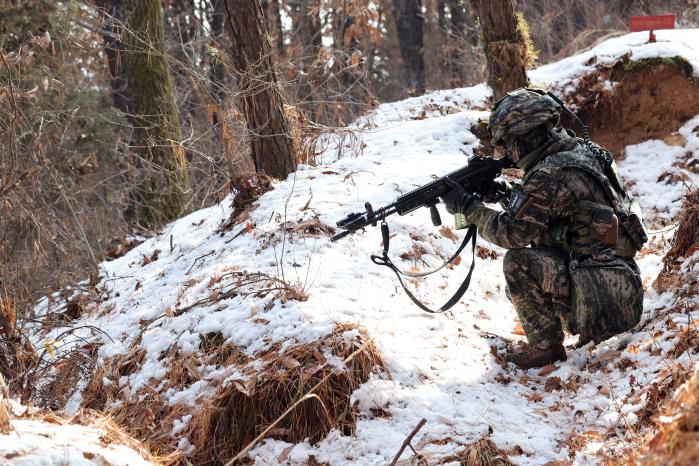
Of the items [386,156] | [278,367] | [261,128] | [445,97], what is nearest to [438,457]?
[278,367]

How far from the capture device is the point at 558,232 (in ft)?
15.2

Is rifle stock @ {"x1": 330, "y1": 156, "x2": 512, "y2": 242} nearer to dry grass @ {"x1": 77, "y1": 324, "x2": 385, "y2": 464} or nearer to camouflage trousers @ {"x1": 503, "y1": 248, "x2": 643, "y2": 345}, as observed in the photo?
camouflage trousers @ {"x1": 503, "y1": 248, "x2": 643, "y2": 345}

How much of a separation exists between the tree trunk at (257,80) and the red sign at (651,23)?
4598 mm

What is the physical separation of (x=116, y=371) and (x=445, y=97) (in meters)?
6.75

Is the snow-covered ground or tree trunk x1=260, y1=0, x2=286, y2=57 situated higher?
tree trunk x1=260, y1=0, x2=286, y2=57

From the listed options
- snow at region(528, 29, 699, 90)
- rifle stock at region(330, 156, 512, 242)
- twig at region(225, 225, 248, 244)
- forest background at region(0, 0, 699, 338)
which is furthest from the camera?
snow at region(528, 29, 699, 90)

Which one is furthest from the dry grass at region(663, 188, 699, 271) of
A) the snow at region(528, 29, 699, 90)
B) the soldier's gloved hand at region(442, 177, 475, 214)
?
the snow at region(528, 29, 699, 90)

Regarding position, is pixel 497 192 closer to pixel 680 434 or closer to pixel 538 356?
pixel 538 356

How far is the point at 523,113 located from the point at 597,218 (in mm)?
844

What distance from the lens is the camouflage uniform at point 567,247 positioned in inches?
175

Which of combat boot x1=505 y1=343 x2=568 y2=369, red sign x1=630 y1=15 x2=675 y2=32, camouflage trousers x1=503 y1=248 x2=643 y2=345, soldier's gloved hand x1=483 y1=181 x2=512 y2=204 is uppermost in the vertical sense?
red sign x1=630 y1=15 x2=675 y2=32

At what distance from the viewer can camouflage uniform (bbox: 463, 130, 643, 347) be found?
4441mm

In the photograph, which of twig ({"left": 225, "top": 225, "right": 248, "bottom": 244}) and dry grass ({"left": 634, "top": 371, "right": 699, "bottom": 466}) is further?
twig ({"left": 225, "top": 225, "right": 248, "bottom": 244})

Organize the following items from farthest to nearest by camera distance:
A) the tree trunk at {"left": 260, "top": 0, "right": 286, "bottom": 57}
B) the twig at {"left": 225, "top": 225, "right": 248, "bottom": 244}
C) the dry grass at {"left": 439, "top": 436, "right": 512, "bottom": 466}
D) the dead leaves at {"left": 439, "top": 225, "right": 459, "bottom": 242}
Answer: the tree trunk at {"left": 260, "top": 0, "right": 286, "bottom": 57} → the dead leaves at {"left": 439, "top": 225, "right": 459, "bottom": 242} → the twig at {"left": 225, "top": 225, "right": 248, "bottom": 244} → the dry grass at {"left": 439, "top": 436, "right": 512, "bottom": 466}
